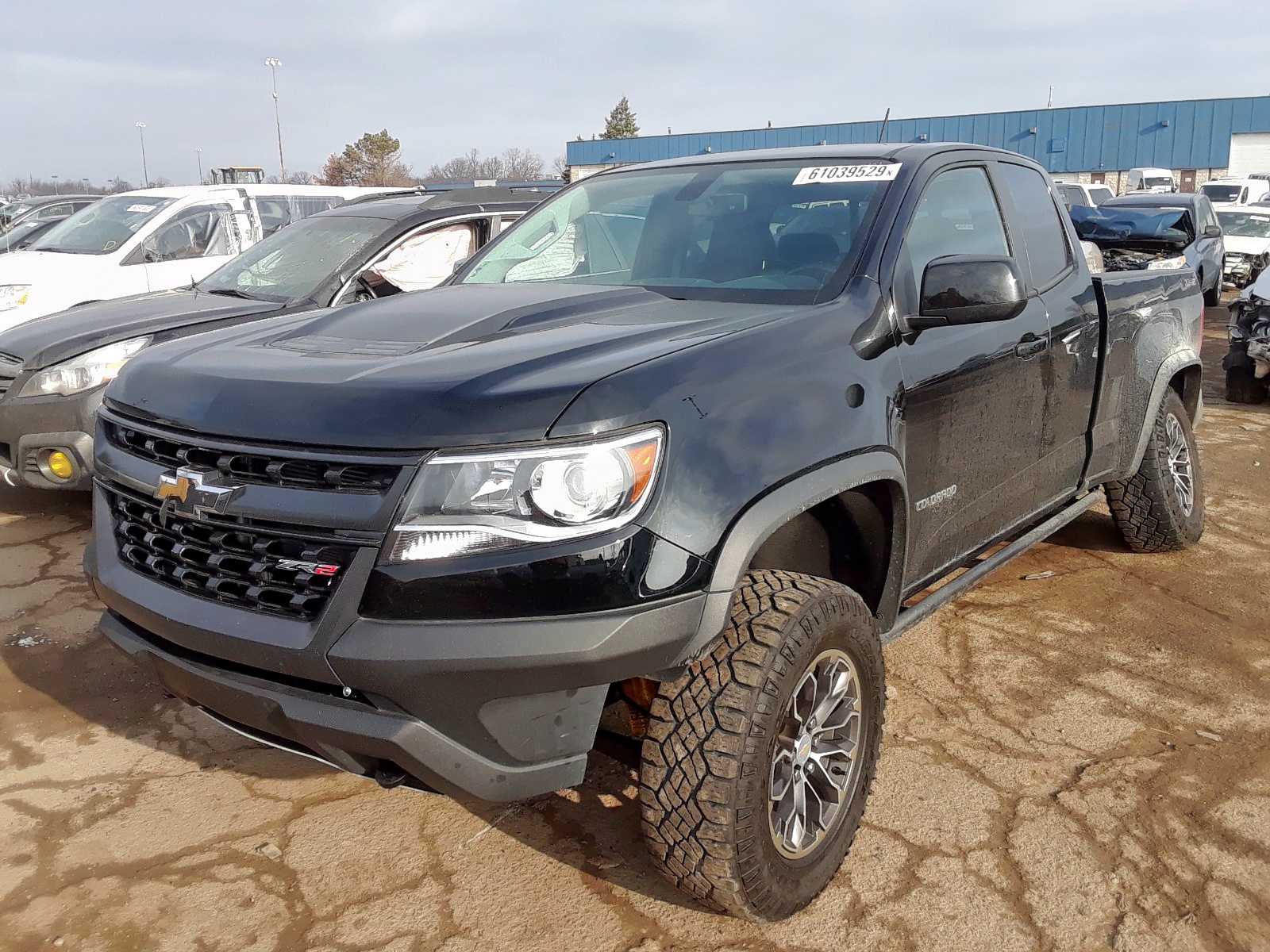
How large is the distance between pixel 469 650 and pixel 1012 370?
2.18 meters

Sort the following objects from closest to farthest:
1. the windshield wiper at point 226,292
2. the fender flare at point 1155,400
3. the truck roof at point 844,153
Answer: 1. the truck roof at point 844,153
2. the fender flare at point 1155,400
3. the windshield wiper at point 226,292

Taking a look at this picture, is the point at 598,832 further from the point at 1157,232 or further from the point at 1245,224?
the point at 1245,224

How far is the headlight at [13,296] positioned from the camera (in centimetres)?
815

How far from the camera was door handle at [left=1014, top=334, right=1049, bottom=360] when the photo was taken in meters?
3.42

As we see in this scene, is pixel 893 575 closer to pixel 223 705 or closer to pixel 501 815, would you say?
pixel 501 815

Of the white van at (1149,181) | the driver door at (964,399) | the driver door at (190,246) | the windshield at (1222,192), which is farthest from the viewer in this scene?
the white van at (1149,181)

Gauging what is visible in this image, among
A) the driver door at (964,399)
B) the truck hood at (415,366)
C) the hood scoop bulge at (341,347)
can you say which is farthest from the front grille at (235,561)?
the driver door at (964,399)

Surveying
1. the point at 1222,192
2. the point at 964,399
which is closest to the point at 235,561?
the point at 964,399

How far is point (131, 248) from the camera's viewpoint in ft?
27.2

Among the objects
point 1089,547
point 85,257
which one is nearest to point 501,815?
point 1089,547

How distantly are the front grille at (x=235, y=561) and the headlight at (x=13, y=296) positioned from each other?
6832 millimetres

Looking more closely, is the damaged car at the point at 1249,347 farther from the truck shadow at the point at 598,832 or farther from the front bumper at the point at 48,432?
the front bumper at the point at 48,432

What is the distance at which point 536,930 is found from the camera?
246 centimetres

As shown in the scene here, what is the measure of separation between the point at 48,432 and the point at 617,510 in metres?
4.32
